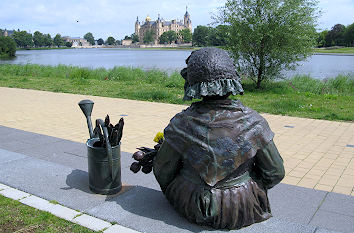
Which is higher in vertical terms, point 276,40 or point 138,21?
point 138,21

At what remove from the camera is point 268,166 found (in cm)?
251

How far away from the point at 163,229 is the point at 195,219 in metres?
0.28

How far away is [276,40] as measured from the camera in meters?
14.1

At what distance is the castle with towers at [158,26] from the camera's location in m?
159

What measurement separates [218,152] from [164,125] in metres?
5.43

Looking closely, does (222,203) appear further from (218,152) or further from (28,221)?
(28,221)

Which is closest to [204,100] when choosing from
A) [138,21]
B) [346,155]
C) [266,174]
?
[266,174]

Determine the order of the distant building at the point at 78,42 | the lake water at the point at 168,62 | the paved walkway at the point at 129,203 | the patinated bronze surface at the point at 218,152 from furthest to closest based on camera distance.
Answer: the distant building at the point at 78,42 < the lake water at the point at 168,62 < the paved walkway at the point at 129,203 < the patinated bronze surface at the point at 218,152

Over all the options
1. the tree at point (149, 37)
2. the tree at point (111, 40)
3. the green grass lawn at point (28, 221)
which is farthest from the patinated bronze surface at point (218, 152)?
the tree at point (111, 40)

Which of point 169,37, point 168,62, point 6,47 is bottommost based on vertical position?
point 168,62

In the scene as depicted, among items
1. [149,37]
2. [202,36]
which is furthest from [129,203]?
[149,37]

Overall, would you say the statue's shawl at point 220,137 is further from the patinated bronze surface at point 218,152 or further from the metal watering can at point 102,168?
the metal watering can at point 102,168

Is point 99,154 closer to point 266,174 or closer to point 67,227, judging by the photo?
point 67,227

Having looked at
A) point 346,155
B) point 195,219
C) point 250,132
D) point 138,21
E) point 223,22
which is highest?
point 138,21
